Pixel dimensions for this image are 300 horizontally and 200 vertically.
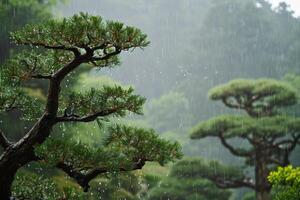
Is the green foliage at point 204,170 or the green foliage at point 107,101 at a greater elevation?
the green foliage at point 107,101

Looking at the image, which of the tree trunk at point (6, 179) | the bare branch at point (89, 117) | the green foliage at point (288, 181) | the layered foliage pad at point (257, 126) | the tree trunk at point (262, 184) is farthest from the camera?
the layered foliage pad at point (257, 126)

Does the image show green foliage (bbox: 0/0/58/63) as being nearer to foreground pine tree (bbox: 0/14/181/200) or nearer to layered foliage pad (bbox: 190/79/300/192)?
layered foliage pad (bbox: 190/79/300/192)

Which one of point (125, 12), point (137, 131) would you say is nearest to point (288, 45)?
point (125, 12)

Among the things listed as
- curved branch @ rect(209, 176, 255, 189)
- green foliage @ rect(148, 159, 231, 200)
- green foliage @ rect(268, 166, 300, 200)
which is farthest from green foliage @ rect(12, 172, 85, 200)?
curved branch @ rect(209, 176, 255, 189)

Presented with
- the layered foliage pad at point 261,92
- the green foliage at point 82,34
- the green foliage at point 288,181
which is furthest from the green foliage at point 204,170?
the green foliage at point 82,34

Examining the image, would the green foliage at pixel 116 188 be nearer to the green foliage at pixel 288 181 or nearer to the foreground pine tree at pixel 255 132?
the foreground pine tree at pixel 255 132

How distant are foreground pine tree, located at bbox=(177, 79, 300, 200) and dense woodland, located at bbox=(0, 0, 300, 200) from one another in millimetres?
22

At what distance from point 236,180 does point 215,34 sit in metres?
14.5

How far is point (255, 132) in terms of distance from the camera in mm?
8688

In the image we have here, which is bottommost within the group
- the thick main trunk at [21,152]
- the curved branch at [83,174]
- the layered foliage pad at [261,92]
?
the curved branch at [83,174]

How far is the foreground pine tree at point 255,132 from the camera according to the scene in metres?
8.72

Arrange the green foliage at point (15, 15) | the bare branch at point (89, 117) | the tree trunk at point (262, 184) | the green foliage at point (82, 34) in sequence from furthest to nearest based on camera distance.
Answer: the tree trunk at point (262, 184), the green foliage at point (15, 15), the bare branch at point (89, 117), the green foliage at point (82, 34)

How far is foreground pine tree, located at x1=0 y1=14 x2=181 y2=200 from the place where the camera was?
8.48ft

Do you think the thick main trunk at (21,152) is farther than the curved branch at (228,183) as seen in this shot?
No
